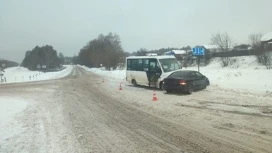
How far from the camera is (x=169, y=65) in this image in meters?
22.4

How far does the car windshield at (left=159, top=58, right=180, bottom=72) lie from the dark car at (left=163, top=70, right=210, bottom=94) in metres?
2.31

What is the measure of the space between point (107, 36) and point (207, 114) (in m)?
106

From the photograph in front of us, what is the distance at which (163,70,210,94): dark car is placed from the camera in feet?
60.2

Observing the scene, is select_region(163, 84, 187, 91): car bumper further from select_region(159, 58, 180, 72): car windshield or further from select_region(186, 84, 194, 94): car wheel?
select_region(159, 58, 180, 72): car windshield

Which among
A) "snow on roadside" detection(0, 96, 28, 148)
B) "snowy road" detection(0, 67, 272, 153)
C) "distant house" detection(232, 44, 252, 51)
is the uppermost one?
"distant house" detection(232, 44, 252, 51)

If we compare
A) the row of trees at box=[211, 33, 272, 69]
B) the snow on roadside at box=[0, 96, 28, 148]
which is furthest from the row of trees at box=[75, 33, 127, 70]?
the snow on roadside at box=[0, 96, 28, 148]

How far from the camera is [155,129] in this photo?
29.4ft

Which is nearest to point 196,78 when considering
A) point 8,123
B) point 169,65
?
point 169,65

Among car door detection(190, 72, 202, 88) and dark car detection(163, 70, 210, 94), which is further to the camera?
car door detection(190, 72, 202, 88)

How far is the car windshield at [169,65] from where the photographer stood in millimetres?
22078

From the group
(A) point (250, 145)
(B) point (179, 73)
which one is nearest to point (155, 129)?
(A) point (250, 145)

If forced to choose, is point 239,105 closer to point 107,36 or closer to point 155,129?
point 155,129

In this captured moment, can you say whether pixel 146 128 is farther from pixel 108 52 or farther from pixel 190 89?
pixel 108 52

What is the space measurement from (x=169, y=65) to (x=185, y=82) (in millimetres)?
4267
